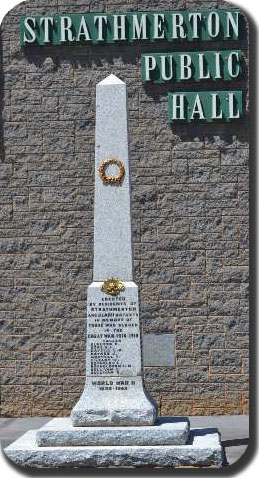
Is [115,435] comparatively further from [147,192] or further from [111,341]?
[147,192]

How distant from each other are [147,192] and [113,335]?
3.41 meters

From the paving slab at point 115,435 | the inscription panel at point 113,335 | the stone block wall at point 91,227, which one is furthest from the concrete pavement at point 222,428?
the inscription panel at point 113,335

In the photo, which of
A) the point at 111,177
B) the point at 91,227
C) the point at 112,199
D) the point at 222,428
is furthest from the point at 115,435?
the point at 91,227

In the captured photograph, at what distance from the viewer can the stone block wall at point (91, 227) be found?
47.9 ft

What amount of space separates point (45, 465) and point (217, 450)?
63.5 inches

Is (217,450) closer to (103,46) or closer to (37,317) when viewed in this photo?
(37,317)

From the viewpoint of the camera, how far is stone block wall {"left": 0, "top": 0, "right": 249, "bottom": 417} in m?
14.6

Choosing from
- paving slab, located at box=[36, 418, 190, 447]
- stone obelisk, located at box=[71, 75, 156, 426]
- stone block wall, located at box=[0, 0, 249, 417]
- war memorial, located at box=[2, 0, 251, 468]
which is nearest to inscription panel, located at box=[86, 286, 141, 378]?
stone obelisk, located at box=[71, 75, 156, 426]

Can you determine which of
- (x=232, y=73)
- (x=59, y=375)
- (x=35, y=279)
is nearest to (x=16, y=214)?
(x=35, y=279)

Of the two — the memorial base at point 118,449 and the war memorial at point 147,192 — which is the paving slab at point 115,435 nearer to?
the memorial base at point 118,449

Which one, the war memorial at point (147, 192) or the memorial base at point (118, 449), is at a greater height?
the war memorial at point (147, 192)

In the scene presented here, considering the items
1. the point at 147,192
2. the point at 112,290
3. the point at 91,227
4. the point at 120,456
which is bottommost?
the point at 120,456

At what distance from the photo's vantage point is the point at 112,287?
11680 mm

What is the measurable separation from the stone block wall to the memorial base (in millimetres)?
3190
